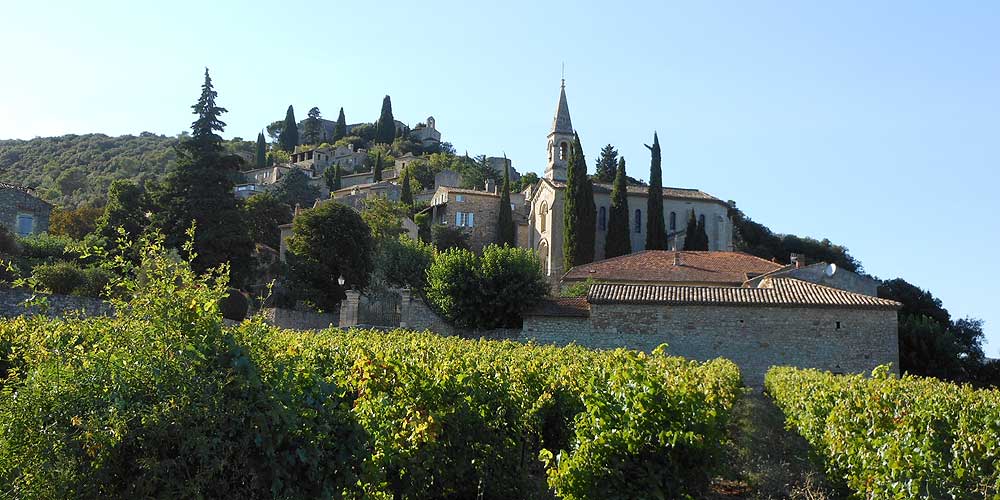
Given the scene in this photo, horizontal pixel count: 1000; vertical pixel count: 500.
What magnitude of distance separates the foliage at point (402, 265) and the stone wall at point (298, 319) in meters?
7.00

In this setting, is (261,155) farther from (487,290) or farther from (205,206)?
(487,290)

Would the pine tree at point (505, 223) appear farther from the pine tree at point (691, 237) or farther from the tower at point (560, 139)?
the pine tree at point (691, 237)

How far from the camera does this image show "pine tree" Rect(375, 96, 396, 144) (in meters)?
136

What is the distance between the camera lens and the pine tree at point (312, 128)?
5778 inches

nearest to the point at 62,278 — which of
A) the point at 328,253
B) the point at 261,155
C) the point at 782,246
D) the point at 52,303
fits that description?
the point at 52,303

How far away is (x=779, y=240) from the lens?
87938 millimetres

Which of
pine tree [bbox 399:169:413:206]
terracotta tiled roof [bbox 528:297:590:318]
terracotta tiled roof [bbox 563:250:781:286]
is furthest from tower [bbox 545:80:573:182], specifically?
terracotta tiled roof [bbox 528:297:590:318]

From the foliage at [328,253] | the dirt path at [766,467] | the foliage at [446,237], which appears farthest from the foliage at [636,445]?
the foliage at [446,237]

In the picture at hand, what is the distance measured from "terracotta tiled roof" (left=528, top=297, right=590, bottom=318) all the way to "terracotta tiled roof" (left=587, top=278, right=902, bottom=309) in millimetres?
581

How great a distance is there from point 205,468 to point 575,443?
6.07 metres

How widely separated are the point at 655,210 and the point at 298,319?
3309cm

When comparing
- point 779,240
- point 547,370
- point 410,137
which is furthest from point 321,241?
point 410,137

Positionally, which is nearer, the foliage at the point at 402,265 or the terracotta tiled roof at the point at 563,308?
the terracotta tiled roof at the point at 563,308

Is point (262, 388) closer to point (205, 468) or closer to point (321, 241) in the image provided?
point (205, 468)
